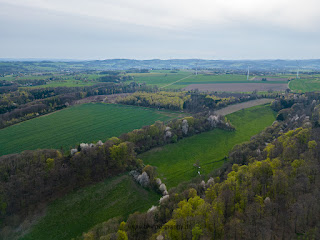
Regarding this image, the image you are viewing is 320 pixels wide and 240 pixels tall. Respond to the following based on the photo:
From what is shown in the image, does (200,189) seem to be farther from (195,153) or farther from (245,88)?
(245,88)

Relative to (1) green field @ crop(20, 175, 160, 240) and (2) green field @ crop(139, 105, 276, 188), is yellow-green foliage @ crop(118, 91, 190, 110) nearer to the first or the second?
(2) green field @ crop(139, 105, 276, 188)

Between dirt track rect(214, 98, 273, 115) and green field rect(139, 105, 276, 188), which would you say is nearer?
green field rect(139, 105, 276, 188)

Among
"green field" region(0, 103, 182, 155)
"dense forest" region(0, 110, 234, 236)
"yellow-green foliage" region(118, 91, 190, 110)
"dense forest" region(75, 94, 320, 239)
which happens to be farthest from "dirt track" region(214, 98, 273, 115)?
"dense forest" region(75, 94, 320, 239)

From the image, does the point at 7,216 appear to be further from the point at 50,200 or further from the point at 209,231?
the point at 209,231

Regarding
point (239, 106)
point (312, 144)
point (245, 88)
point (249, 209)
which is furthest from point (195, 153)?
point (245, 88)

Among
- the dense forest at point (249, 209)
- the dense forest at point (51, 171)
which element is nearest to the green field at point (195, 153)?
the dense forest at point (51, 171)

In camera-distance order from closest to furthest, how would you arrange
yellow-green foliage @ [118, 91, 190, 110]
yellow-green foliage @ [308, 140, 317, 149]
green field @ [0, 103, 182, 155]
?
1. yellow-green foliage @ [308, 140, 317, 149]
2. green field @ [0, 103, 182, 155]
3. yellow-green foliage @ [118, 91, 190, 110]

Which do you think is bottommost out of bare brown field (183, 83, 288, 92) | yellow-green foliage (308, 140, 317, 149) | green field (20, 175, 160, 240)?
green field (20, 175, 160, 240)
